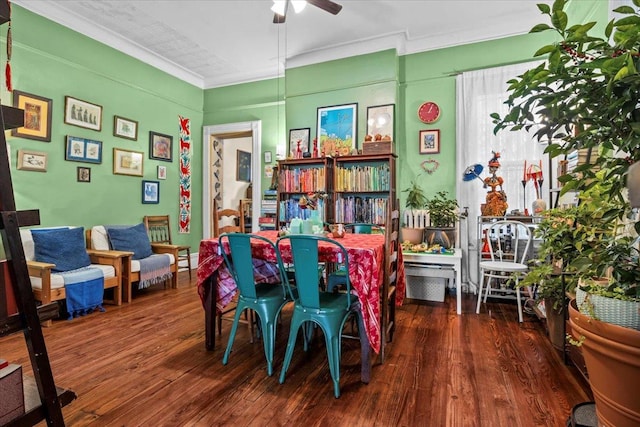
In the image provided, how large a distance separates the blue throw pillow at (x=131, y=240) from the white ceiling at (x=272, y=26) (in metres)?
2.34

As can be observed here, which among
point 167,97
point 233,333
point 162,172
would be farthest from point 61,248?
point 167,97

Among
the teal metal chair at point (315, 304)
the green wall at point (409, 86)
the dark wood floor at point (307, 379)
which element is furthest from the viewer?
the green wall at point (409, 86)

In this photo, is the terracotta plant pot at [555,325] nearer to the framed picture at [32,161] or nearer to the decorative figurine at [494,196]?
the decorative figurine at [494,196]

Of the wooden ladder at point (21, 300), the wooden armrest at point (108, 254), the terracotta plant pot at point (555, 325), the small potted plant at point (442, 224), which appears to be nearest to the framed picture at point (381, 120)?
the small potted plant at point (442, 224)

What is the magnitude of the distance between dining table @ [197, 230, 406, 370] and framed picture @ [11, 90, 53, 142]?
2518mm

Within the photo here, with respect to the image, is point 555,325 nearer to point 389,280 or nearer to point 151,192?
point 389,280

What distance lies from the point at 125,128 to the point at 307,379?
4.03 metres

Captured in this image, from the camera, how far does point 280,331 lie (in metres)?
2.97

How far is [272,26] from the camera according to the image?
4098mm

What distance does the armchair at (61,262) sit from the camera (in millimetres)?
2993

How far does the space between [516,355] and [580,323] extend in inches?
49.9

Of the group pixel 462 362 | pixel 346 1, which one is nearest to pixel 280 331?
pixel 462 362

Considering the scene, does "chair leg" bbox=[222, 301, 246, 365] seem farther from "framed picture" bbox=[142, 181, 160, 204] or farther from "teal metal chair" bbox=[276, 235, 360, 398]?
"framed picture" bbox=[142, 181, 160, 204]

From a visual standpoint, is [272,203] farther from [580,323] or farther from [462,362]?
[580,323]
